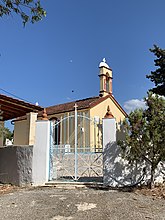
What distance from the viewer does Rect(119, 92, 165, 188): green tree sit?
759cm

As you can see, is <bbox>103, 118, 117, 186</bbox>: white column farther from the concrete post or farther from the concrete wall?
the concrete wall

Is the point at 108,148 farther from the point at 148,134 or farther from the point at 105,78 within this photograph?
the point at 105,78

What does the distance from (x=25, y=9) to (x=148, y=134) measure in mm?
5018

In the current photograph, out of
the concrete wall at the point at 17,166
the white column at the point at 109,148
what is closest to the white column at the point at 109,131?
the white column at the point at 109,148

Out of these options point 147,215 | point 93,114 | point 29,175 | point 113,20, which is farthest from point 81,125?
point 147,215

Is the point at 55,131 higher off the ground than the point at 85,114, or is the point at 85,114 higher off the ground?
the point at 85,114

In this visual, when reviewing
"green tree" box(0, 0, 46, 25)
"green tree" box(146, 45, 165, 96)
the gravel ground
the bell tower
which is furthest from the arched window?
the bell tower

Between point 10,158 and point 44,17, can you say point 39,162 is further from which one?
point 44,17

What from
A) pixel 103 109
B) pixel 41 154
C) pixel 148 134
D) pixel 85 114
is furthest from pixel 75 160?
pixel 103 109

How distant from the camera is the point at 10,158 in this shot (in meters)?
9.61

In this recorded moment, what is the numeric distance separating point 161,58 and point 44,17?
43.7ft

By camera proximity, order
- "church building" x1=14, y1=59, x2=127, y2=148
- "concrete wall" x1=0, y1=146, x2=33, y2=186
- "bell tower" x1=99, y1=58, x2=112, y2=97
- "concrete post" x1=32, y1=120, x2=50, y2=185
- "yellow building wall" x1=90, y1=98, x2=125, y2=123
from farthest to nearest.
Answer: "bell tower" x1=99, y1=58, x2=112, y2=97, "yellow building wall" x1=90, y1=98, x2=125, y2=123, "church building" x1=14, y1=59, x2=127, y2=148, "concrete wall" x1=0, y1=146, x2=33, y2=186, "concrete post" x1=32, y1=120, x2=50, y2=185

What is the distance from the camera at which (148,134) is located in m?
7.67

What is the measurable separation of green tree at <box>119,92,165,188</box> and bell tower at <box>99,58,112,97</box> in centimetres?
1491
